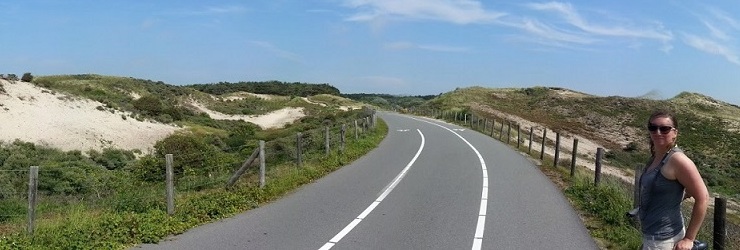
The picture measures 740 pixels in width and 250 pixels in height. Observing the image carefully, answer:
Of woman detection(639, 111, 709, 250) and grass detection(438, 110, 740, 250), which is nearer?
woman detection(639, 111, 709, 250)

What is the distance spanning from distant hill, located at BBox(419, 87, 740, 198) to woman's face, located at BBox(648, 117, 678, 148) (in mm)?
30382

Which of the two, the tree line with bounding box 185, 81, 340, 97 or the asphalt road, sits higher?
the tree line with bounding box 185, 81, 340, 97

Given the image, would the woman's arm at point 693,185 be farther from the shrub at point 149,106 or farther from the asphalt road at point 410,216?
the shrub at point 149,106

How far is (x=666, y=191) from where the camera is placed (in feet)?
13.3

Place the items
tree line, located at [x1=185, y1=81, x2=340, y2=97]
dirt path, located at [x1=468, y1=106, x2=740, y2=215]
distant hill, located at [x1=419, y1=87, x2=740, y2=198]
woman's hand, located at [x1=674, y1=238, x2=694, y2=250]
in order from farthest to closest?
tree line, located at [x1=185, y1=81, x2=340, y2=97]
distant hill, located at [x1=419, y1=87, x2=740, y2=198]
dirt path, located at [x1=468, y1=106, x2=740, y2=215]
woman's hand, located at [x1=674, y1=238, x2=694, y2=250]

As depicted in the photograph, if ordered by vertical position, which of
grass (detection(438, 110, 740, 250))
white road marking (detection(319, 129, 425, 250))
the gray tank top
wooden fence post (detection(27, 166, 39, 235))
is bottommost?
white road marking (detection(319, 129, 425, 250))

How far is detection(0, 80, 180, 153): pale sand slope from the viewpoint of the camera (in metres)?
37.5

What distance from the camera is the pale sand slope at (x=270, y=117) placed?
246 ft

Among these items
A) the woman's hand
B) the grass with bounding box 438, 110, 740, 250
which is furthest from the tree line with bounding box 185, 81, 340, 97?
the woman's hand

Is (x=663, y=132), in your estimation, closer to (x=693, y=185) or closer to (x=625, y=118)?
(x=693, y=185)

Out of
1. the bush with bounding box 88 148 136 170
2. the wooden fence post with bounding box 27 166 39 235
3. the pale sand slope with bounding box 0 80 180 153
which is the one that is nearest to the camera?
the wooden fence post with bounding box 27 166 39 235

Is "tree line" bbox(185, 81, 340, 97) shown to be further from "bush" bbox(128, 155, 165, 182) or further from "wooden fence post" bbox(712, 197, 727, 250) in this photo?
"wooden fence post" bbox(712, 197, 727, 250)

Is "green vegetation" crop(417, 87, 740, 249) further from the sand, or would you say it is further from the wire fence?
the sand

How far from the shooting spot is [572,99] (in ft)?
310
